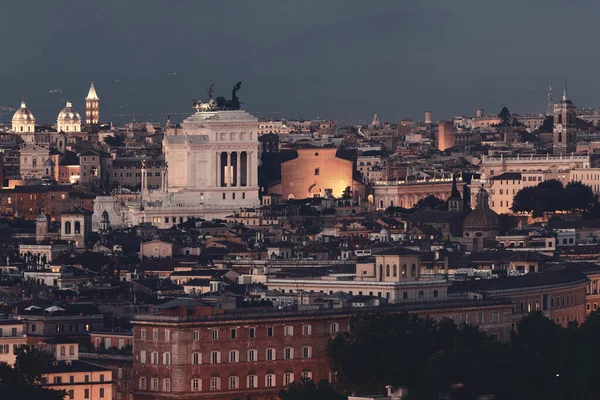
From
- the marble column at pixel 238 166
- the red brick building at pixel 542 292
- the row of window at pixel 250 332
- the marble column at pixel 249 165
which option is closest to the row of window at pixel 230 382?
the row of window at pixel 250 332

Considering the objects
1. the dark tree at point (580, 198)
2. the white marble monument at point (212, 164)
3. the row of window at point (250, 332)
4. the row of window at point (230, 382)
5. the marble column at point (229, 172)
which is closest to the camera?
the row of window at point (230, 382)

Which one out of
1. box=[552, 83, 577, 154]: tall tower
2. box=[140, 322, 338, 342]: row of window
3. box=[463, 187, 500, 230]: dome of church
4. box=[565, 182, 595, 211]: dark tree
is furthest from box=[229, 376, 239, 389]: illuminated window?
box=[552, 83, 577, 154]: tall tower

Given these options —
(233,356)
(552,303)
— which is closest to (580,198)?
(552,303)

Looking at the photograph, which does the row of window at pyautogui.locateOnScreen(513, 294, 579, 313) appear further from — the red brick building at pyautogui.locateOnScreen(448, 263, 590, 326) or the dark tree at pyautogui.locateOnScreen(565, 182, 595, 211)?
the dark tree at pyautogui.locateOnScreen(565, 182, 595, 211)

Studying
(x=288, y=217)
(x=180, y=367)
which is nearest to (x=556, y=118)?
(x=288, y=217)

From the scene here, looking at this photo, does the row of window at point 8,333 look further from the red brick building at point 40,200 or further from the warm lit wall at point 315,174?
the warm lit wall at point 315,174
